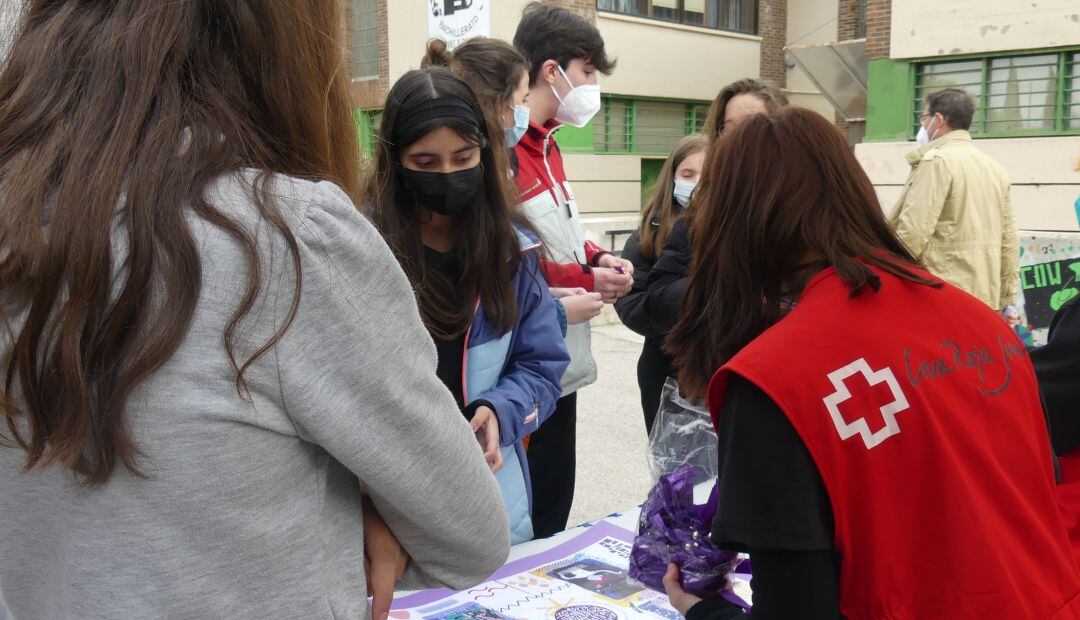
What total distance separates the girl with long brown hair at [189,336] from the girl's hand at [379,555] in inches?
1.5

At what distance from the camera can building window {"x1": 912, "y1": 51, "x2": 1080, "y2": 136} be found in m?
11.4

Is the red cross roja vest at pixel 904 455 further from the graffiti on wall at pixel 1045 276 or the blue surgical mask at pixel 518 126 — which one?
the graffiti on wall at pixel 1045 276

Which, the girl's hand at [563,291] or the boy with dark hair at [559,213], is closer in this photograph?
the girl's hand at [563,291]

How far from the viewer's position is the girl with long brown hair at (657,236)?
353 centimetres

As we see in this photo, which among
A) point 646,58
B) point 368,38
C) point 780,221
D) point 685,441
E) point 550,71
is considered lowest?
Result: point 685,441

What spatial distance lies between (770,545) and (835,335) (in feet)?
1.04

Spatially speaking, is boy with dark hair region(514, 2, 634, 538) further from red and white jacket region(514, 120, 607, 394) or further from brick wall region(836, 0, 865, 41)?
brick wall region(836, 0, 865, 41)

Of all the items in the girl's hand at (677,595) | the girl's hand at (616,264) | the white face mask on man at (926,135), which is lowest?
the girl's hand at (677,595)

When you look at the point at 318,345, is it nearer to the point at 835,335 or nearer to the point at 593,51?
the point at 835,335

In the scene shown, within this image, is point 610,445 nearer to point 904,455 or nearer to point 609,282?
point 609,282

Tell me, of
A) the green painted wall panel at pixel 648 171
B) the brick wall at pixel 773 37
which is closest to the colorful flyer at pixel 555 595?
the green painted wall panel at pixel 648 171

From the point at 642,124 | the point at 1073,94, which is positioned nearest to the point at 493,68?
the point at 1073,94

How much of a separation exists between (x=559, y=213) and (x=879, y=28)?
12063mm

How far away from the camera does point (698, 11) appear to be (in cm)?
2058
